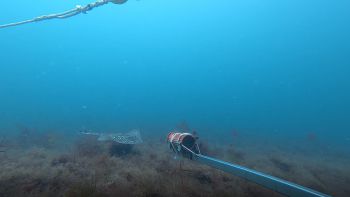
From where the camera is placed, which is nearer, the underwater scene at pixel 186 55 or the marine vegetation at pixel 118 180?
the marine vegetation at pixel 118 180

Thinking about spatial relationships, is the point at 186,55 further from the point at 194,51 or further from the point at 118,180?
the point at 118,180

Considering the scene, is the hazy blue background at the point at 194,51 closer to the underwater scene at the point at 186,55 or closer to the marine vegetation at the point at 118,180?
the underwater scene at the point at 186,55

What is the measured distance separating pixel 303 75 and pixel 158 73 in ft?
245

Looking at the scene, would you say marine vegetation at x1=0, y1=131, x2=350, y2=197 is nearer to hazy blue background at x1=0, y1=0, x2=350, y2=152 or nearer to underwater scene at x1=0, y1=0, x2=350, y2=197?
underwater scene at x1=0, y1=0, x2=350, y2=197

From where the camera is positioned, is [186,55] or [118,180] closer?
[118,180]

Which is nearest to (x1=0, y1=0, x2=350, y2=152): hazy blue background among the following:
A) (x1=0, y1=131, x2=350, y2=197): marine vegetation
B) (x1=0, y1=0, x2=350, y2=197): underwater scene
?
(x1=0, y1=0, x2=350, y2=197): underwater scene

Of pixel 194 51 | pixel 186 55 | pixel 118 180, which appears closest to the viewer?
pixel 118 180

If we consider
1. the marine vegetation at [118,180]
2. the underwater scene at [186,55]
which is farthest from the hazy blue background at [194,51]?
the marine vegetation at [118,180]

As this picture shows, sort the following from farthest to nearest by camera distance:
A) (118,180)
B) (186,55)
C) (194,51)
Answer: (186,55), (194,51), (118,180)

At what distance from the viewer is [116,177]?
5.98m

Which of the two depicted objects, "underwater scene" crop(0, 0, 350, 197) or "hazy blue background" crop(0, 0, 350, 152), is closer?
"underwater scene" crop(0, 0, 350, 197)

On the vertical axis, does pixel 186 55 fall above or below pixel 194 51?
below

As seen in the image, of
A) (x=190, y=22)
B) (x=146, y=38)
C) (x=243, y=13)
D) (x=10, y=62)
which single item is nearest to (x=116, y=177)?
(x=10, y=62)

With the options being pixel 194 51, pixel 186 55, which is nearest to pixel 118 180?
pixel 194 51
